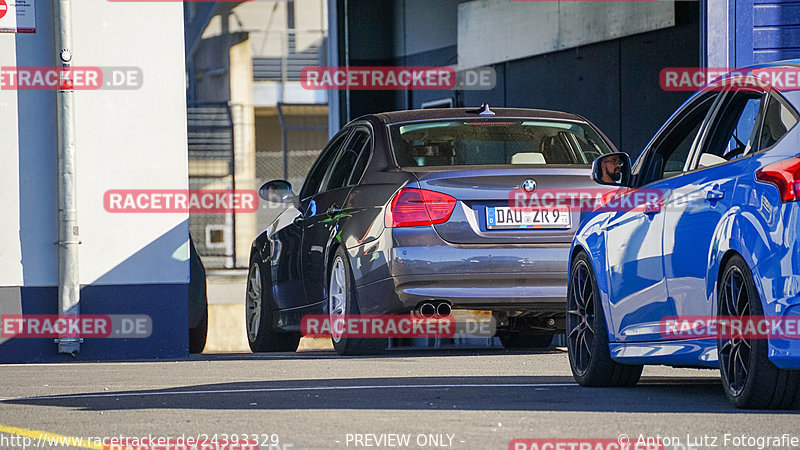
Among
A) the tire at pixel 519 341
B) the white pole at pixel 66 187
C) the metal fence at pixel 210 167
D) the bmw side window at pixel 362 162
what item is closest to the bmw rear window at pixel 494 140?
the bmw side window at pixel 362 162

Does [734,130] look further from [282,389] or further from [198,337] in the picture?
[198,337]

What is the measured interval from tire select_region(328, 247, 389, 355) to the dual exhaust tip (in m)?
0.43

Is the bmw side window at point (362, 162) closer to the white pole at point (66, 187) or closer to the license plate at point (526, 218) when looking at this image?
the license plate at point (526, 218)

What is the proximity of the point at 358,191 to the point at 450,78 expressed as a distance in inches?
500

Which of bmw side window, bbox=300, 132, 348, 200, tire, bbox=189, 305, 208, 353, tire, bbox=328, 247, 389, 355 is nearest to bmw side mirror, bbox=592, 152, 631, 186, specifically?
tire, bbox=328, 247, 389, 355

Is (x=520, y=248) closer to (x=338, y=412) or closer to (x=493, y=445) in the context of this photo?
(x=338, y=412)

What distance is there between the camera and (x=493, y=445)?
5246 millimetres

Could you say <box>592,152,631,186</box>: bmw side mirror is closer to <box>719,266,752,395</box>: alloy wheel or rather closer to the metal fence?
<box>719,266,752,395</box>: alloy wheel

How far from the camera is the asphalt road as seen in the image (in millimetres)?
5594

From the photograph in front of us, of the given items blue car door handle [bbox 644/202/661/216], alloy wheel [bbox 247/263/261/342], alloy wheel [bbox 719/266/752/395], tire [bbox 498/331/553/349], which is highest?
blue car door handle [bbox 644/202/661/216]

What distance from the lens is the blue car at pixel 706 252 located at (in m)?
Result: 5.90

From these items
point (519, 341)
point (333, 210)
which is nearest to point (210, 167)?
point (519, 341)

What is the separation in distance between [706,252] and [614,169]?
3.62 feet

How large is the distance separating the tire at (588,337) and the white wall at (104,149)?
13.2 feet
